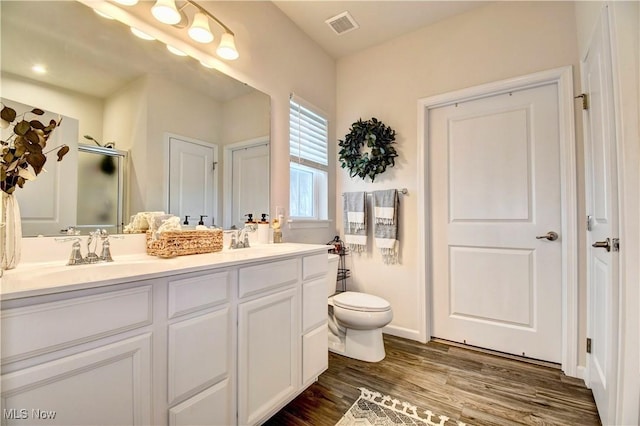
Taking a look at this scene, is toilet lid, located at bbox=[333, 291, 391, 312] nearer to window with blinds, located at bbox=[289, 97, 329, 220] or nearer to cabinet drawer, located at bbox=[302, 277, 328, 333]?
cabinet drawer, located at bbox=[302, 277, 328, 333]

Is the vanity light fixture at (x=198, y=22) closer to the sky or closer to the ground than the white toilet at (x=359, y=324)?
closer to the sky

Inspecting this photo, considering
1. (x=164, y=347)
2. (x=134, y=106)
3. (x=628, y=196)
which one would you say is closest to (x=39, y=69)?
(x=134, y=106)

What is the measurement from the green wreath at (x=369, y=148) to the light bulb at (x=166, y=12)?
5.39ft

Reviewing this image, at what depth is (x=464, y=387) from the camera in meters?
1.78

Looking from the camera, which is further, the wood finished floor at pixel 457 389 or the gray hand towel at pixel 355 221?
the gray hand towel at pixel 355 221

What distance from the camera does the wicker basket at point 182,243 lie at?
128 centimetres

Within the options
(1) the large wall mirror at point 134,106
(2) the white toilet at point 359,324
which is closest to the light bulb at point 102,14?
(1) the large wall mirror at point 134,106

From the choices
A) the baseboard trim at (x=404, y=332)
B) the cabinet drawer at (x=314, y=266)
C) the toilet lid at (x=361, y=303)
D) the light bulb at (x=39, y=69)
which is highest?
the light bulb at (x=39, y=69)

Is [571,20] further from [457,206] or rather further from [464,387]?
[464,387]

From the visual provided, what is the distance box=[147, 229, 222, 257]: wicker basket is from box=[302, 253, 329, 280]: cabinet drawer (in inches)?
19.1

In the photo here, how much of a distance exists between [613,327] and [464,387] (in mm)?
876

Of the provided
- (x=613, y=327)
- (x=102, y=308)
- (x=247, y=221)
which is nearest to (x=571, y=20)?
(x=613, y=327)

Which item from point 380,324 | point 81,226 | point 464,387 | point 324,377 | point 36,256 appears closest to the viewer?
point 36,256

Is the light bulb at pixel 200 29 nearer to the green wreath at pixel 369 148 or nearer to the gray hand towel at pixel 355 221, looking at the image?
the green wreath at pixel 369 148
